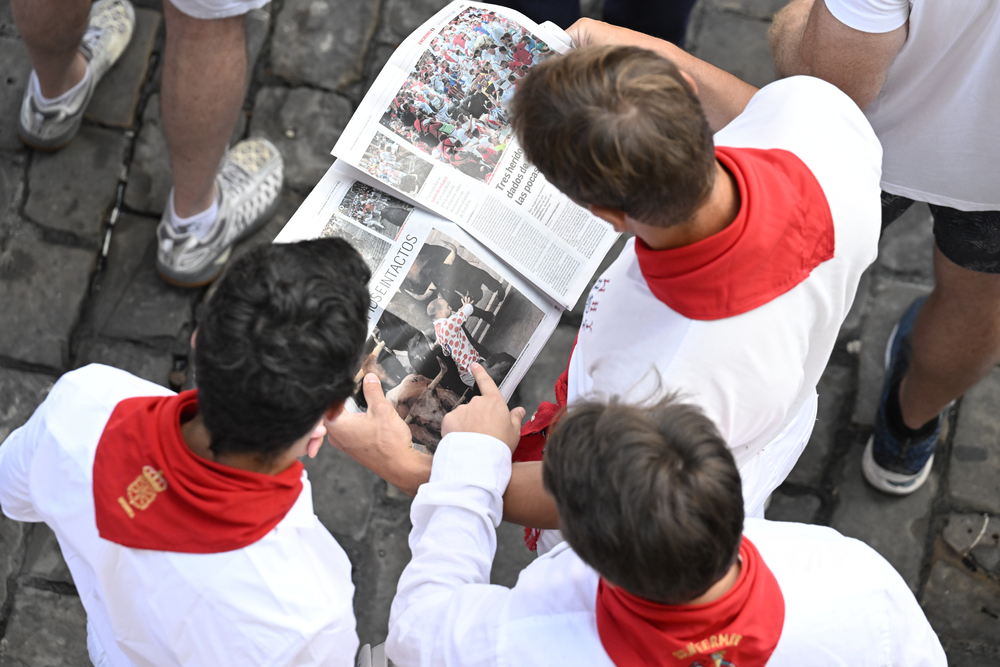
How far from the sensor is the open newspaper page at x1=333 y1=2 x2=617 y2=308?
1599mm

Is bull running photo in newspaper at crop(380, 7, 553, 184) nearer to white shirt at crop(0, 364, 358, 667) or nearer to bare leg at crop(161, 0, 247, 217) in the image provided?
bare leg at crop(161, 0, 247, 217)

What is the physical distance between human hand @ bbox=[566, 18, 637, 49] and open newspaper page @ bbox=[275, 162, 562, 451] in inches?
17.7

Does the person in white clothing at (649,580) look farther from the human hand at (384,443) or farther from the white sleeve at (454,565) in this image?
the human hand at (384,443)

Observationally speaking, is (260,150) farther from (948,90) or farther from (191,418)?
(948,90)

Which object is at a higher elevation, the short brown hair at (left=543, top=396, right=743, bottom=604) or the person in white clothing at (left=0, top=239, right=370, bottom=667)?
the short brown hair at (left=543, top=396, right=743, bottom=604)

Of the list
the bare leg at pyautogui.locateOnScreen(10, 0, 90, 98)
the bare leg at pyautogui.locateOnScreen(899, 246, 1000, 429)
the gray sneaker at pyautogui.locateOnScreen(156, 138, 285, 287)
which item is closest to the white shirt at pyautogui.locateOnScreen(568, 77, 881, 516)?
the bare leg at pyautogui.locateOnScreen(899, 246, 1000, 429)

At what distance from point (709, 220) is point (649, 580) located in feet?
1.62

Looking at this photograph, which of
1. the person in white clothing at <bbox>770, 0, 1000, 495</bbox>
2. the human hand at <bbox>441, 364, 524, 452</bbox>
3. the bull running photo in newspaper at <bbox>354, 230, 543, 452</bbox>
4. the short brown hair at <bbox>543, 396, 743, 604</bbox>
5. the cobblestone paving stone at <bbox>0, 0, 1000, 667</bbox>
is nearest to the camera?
the short brown hair at <bbox>543, 396, 743, 604</bbox>

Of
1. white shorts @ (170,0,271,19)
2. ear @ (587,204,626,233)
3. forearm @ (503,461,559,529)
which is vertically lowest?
forearm @ (503,461,559,529)

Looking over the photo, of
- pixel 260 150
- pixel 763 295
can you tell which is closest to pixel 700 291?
pixel 763 295

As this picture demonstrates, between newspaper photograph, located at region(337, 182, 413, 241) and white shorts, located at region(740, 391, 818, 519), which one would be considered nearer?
white shorts, located at region(740, 391, 818, 519)

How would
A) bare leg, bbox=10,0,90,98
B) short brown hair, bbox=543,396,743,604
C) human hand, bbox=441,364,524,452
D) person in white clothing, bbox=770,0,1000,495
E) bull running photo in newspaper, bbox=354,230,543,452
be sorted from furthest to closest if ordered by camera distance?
bare leg, bbox=10,0,90,98, bull running photo in newspaper, bbox=354,230,543,452, human hand, bbox=441,364,524,452, person in white clothing, bbox=770,0,1000,495, short brown hair, bbox=543,396,743,604

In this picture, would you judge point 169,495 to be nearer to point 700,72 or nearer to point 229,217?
point 700,72

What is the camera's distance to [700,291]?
3.65ft
